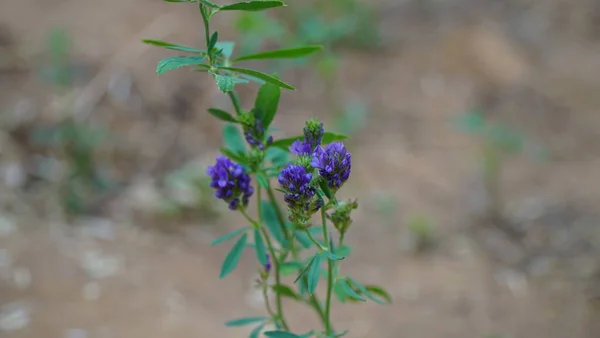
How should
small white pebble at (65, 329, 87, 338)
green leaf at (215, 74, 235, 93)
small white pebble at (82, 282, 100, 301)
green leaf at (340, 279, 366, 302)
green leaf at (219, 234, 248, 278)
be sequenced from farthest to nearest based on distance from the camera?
small white pebble at (82, 282, 100, 301), small white pebble at (65, 329, 87, 338), green leaf at (219, 234, 248, 278), green leaf at (340, 279, 366, 302), green leaf at (215, 74, 235, 93)

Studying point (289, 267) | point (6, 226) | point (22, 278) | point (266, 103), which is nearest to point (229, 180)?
point (266, 103)

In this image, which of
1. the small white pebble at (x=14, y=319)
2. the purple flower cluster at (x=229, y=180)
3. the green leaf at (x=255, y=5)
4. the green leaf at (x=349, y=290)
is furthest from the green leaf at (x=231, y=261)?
the small white pebble at (x=14, y=319)

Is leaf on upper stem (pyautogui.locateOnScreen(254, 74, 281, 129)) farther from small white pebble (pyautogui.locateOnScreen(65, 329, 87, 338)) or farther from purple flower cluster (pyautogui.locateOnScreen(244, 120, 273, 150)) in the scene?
small white pebble (pyautogui.locateOnScreen(65, 329, 87, 338))

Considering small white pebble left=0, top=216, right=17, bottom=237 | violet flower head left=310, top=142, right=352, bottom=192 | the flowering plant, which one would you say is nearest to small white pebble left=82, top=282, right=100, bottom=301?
small white pebble left=0, top=216, right=17, bottom=237

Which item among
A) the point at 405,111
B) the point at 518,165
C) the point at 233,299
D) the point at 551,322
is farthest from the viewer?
the point at 405,111

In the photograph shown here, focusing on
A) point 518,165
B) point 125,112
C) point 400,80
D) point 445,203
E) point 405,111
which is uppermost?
point 400,80

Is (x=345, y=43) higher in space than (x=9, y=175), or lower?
higher

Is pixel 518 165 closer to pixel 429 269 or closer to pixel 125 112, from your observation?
pixel 429 269

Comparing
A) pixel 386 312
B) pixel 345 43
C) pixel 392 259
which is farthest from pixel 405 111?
pixel 386 312
